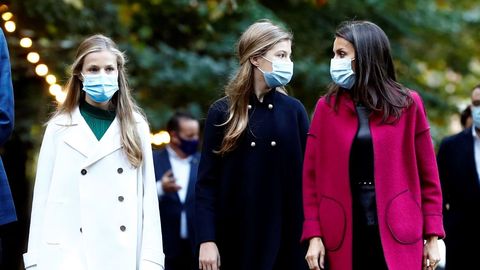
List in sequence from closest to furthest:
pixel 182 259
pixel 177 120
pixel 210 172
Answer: pixel 210 172, pixel 182 259, pixel 177 120

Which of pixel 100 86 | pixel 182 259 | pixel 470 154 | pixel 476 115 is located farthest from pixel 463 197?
pixel 100 86

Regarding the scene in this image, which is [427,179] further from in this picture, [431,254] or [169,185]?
[169,185]

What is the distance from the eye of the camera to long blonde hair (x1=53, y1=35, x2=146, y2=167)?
7.99 meters

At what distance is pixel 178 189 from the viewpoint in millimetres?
12023

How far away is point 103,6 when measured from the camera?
16859mm

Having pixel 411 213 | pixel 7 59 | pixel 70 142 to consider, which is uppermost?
pixel 7 59

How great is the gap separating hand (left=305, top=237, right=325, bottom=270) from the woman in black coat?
557mm

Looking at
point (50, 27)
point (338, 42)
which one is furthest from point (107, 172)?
point (50, 27)

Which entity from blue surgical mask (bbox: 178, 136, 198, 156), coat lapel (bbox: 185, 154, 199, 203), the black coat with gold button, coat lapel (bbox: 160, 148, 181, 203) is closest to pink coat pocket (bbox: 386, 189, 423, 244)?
the black coat with gold button

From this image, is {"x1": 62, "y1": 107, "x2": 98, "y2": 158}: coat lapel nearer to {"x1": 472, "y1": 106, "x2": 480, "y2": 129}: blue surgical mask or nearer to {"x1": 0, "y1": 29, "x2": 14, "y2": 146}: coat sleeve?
{"x1": 0, "y1": 29, "x2": 14, "y2": 146}: coat sleeve

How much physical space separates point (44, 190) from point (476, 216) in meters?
4.70

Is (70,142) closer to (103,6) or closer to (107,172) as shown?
(107,172)

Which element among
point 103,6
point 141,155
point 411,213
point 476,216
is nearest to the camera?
point 411,213

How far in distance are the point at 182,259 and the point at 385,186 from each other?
4635 mm
